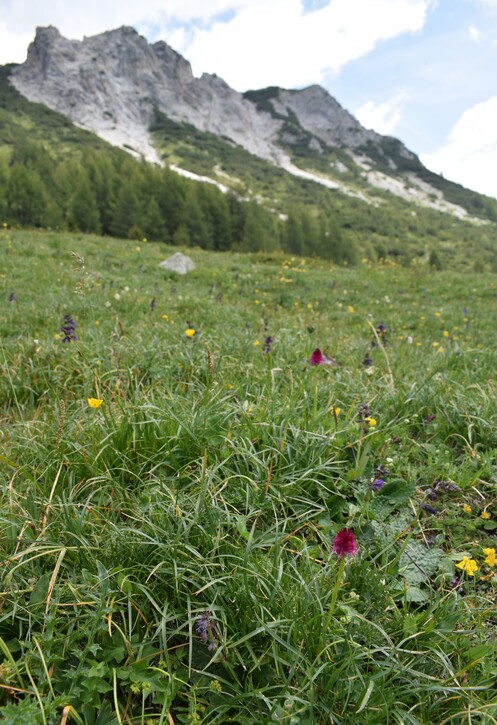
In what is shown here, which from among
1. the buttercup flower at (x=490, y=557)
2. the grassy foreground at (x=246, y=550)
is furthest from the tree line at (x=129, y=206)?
the buttercup flower at (x=490, y=557)

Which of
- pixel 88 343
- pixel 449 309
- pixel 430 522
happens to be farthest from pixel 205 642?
pixel 449 309

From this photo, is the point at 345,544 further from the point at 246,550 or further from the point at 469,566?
the point at 469,566

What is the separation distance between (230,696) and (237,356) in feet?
11.7

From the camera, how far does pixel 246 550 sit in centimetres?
187

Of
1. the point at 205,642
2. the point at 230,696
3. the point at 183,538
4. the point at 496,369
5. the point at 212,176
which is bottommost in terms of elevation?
the point at 230,696

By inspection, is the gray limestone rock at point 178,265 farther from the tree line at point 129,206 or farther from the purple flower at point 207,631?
the tree line at point 129,206

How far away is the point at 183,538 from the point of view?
6.77 ft

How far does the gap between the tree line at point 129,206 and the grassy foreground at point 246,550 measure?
4881 centimetres

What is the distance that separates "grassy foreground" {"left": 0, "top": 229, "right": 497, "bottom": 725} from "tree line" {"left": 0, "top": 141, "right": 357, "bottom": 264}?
1921 inches

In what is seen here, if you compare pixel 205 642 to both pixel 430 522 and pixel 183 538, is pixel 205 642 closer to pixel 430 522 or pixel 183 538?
pixel 183 538

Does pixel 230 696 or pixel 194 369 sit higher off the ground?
pixel 194 369

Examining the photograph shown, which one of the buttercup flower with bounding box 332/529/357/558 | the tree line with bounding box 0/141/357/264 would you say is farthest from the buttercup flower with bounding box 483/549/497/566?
the tree line with bounding box 0/141/357/264

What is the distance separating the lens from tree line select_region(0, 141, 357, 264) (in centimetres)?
5269

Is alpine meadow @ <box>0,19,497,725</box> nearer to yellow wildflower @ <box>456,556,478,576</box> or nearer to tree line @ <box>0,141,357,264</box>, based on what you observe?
yellow wildflower @ <box>456,556,478,576</box>
